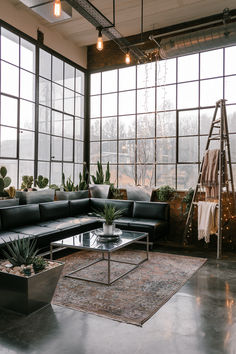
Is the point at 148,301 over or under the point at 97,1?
under

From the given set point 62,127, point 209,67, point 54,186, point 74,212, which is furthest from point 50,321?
point 209,67

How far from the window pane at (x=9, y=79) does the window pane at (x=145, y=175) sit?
2.67 meters

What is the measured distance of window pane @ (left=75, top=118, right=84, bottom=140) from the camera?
662cm

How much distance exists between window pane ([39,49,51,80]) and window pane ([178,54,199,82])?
2463mm

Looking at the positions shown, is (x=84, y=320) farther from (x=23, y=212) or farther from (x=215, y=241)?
(x=215, y=241)

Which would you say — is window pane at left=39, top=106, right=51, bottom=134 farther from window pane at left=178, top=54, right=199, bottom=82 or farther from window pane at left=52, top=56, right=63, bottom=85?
window pane at left=178, top=54, right=199, bottom=82

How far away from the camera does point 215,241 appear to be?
500 cm

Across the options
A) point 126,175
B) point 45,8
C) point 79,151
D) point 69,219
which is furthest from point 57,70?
point 69,219

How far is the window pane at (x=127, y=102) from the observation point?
20.6 ft

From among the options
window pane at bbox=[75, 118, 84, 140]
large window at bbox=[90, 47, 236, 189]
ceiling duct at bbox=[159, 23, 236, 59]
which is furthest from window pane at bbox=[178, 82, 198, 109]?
window pane at bbox=[75, 118, 84, 140]

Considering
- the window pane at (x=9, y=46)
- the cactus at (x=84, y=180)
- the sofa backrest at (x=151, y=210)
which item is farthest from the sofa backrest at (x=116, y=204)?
the window pane at (x=9, y=46)

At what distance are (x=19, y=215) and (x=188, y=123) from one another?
11.1ft

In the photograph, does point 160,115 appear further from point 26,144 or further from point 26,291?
point 26,291

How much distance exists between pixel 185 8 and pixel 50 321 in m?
5.05
